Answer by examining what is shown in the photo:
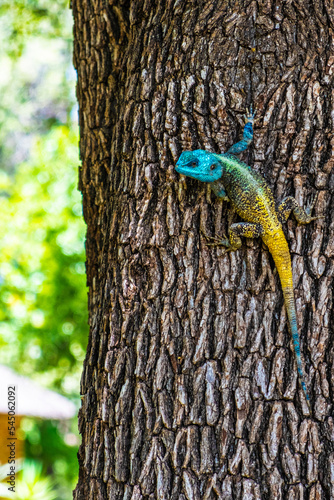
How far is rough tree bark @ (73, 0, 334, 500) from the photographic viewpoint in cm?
213

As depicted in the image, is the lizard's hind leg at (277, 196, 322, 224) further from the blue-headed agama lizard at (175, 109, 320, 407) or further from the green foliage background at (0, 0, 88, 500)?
the green foliage background at (0, 0, 88, 500)

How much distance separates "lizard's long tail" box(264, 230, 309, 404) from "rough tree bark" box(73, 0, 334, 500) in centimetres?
4

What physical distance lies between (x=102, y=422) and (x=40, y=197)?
5722mm

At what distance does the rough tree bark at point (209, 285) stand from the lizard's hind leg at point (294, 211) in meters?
0.05

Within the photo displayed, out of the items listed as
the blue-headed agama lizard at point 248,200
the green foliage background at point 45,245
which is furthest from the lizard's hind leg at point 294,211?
the green foliage background at point 45,245

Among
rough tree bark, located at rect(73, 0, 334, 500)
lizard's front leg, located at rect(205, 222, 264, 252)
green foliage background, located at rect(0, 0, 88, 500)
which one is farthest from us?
green foliage background, located at rect(0, 0, 88, 500)

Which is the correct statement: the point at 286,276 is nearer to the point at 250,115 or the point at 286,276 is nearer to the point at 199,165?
the point at 199,165

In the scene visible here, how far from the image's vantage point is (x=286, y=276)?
226cm

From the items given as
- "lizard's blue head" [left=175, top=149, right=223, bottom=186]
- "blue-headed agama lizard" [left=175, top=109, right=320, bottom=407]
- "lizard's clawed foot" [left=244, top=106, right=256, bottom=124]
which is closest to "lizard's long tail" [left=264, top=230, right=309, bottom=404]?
"blue-headed agama lizard" [left=175, top=109, right=320, bottom=407]

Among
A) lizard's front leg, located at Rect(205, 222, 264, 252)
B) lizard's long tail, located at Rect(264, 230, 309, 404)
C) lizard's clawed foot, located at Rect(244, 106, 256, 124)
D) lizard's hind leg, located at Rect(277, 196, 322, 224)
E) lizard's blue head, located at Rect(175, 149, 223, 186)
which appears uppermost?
lizard's clawed foot, located at Rect(244, 106, 256, 124)

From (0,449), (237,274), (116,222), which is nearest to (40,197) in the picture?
(0,449)

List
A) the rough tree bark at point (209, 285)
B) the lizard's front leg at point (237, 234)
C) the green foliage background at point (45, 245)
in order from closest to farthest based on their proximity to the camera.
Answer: the rough tree bark at point (209, 285) → the lizard's front leg at point (237, 234) → the green foliage background at point (45, 245)

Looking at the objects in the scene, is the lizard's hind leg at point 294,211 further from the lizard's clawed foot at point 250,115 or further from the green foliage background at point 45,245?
the green foliage background at point 45,245

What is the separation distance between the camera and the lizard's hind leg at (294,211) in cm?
232
